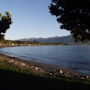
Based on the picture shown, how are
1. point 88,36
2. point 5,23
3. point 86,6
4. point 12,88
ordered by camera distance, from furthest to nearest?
point 5,23 → point 88,36 → point 86,6 → point 12,88

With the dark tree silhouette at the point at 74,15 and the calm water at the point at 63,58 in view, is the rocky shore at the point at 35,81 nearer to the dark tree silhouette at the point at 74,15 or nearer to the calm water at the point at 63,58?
the dark tree silhouette at the point at 74,15

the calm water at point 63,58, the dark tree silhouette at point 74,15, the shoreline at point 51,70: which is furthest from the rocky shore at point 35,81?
the calm water at point 63,58

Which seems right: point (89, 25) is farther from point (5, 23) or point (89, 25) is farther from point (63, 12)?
point (5, 23)

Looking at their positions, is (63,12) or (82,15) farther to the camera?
(63,12)

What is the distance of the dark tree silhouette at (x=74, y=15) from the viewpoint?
17.0m

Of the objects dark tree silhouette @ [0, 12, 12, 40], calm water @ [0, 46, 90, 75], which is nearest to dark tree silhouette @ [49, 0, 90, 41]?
calm water @ [0, 46, 90, 75]

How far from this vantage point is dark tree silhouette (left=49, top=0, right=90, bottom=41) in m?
17.0

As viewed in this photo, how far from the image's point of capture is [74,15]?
701 inches

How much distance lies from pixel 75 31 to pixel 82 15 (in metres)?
2.66

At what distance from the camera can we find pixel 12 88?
12695 mm

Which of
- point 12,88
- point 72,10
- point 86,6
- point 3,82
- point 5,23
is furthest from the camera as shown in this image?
point 5,23

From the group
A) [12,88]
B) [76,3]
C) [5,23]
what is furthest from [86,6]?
[5,23]

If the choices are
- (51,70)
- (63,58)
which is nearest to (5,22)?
(63,58)

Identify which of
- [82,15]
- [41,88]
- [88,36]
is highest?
[82,15]
